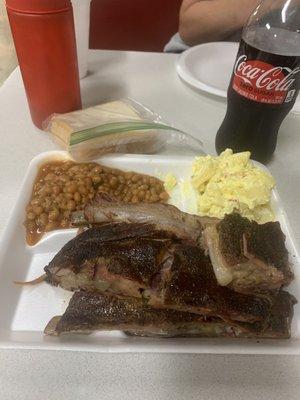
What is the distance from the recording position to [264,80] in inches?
48.3

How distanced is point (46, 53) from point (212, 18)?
144 centimetres

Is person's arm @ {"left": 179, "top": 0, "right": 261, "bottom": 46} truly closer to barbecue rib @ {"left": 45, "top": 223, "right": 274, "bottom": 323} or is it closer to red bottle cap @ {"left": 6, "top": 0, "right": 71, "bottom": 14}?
red bottle cap @ {"left": 6, "top": 0, "right": 71, "bottom": 14}

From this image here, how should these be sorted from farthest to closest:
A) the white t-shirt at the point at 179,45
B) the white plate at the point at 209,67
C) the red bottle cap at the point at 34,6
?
the white t-shirt at the point at 179,45 < the white plate at the point at 209,67 < the red bottle cap at the point at 34,6

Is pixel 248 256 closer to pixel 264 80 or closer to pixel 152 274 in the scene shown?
pixel 152 274

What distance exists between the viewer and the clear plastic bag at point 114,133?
142 centimetres

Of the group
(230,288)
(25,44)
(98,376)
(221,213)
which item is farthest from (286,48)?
(98,376)

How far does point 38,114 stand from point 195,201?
3.01 feet

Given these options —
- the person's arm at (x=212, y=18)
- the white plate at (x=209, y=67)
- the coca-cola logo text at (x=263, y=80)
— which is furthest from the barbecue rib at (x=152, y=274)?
the person's arm at (x=212, y=18)

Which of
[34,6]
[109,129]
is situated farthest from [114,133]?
[34,6]

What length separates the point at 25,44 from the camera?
4.71ft

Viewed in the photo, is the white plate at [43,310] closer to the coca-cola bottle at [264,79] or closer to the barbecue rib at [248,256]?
the barbecue rib at [248,256]

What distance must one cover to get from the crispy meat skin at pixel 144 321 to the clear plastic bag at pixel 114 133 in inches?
27.9

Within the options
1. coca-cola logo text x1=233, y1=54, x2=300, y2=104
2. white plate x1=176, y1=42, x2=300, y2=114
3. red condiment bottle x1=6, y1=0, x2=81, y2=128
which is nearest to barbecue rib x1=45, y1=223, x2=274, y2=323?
coca-cola logo text x1=233, y1=54, x2=300, y2=104

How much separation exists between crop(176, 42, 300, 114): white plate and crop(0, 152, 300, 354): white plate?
3.01ft
